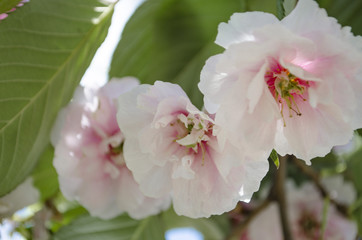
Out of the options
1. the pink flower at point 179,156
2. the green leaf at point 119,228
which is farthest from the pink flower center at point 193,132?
the green leaf at point 119,228

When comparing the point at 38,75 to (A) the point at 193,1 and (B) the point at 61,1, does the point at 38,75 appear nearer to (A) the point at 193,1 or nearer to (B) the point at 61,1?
(B) the point at 61,1

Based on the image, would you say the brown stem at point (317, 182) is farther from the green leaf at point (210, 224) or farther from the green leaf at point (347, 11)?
the green leaf at point (347, 11)

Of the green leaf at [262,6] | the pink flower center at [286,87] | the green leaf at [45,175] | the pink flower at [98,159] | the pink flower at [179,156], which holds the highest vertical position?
the green leaf at [262,6]

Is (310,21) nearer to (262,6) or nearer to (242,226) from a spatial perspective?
(262,6)

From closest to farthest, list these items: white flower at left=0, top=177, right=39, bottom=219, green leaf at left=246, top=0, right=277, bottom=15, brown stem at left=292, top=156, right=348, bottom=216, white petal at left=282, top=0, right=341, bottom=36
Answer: white petal at left=282, top=0, right=341, bottom=36, green leaf at left=246, top=0, right=277, bottom=15, white flower at left=0, top=177, right=39, bottom=219, brown stem at left=292, top=156, right=348, bottom=216

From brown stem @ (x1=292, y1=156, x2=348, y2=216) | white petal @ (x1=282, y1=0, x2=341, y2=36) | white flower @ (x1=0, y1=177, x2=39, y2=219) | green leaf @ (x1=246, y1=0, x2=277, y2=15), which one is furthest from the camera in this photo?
brown stem @ (x1=292, y1=156, x2=348, y2=216)

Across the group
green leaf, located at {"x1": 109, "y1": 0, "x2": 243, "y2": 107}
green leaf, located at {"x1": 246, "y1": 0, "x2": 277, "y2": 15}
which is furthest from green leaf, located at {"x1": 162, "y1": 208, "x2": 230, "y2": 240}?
green leaf, located at {"x1": 246, "y1": 0, "x2": 277, "y2": 15}

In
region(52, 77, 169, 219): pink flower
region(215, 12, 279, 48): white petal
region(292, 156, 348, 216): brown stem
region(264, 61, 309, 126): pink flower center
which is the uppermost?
region(215, 12, 279, 48): white petal

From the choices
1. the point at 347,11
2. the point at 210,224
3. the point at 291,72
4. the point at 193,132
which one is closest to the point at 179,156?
the point at 193,132

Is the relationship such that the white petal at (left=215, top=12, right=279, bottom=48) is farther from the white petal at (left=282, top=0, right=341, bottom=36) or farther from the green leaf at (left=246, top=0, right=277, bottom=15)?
the green leaf at (left=246, top=0, right=277, bottom=15)

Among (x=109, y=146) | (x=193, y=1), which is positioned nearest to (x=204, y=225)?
(x=109, y=146)
